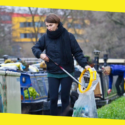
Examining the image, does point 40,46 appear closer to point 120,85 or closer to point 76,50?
point 76,50

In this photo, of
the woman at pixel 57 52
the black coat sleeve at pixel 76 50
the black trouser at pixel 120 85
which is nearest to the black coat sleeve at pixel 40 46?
the woman at pixel 57 52

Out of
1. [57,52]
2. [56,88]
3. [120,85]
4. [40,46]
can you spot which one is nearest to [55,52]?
[57,52]

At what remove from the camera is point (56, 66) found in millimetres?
4332

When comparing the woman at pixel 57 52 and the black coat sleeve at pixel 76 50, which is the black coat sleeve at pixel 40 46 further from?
the black coat sleeve at pixel 76 50

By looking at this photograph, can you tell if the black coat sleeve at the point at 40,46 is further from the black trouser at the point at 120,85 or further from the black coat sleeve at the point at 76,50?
the black trouser at the point at 120,85

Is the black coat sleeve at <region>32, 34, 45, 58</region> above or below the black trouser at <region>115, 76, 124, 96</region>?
above

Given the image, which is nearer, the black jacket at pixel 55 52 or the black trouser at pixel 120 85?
the black jacket at pixel 55 52

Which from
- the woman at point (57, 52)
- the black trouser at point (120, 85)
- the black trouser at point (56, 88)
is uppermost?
the woman at point (57, 52)

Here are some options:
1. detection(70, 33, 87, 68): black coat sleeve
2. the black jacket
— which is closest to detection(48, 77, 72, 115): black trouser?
the black jacket

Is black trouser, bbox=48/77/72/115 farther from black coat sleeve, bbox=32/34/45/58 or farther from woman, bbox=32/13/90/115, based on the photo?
black coat sleeve, bbox=32/34/45/58

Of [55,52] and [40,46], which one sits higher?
[40,46]

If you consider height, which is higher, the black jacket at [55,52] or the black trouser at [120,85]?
the black jacket at [55,52]

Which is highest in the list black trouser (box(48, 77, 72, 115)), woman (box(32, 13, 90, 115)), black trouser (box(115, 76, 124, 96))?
woman (box(32, 13, 90, 115))

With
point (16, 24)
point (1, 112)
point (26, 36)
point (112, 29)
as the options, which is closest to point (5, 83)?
point (1, 112)
